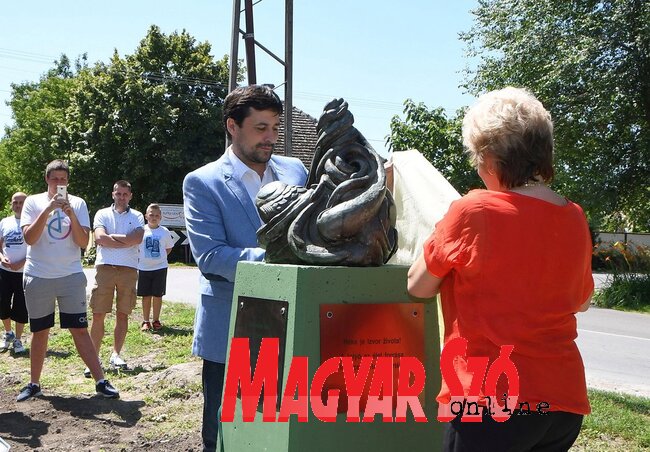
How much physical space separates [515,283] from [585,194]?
49.8 ft

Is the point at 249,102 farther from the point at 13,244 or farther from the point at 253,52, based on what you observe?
the point at 253,52

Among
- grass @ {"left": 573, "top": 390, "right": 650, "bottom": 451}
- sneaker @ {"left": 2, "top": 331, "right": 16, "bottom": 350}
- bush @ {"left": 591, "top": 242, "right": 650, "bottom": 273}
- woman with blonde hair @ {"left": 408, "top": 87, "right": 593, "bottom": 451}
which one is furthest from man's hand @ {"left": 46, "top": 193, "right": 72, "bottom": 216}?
bush @ {"left": 591, "top": 242, "right": 650, "bottom": 273}

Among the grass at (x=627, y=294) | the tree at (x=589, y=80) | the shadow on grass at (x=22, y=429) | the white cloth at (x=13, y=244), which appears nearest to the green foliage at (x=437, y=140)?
the tree at (x=589, y=80)

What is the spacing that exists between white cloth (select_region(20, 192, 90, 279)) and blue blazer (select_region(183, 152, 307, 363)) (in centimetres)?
332

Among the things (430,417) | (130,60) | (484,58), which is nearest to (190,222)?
(430,417)

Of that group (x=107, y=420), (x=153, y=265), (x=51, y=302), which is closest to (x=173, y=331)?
(x=153, y=265)

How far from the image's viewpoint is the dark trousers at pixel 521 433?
6.36ft

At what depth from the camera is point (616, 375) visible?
760cm

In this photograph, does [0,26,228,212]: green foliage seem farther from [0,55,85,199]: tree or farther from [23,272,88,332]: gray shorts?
[23,272,88,332]: gray shorts

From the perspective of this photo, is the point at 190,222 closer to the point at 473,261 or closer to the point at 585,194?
the point at 473,261

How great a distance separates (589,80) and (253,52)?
7.99 meters

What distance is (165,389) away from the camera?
249 inches

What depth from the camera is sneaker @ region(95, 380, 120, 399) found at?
20.1 ft

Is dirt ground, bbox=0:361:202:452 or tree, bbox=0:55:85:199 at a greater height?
tree, bbox=0:55:85:199
